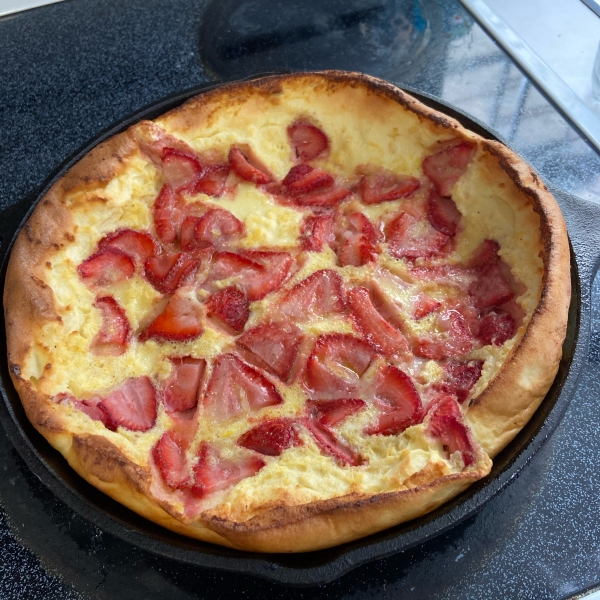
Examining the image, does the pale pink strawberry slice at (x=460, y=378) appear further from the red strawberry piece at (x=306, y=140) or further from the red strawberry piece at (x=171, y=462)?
the red strawberry piece at (x=306, y=140)

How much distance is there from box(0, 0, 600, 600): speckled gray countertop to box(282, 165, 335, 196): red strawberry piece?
0.92 meters

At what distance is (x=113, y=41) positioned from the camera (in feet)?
10.7

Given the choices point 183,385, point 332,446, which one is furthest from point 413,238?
point 183,385

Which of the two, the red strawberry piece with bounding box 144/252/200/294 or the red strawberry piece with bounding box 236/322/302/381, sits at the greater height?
the red strawberry piece with bounding box 144/252/200/294

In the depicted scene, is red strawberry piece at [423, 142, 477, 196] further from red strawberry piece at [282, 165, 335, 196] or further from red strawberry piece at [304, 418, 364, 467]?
red strawberry piece at [304, 418, 364, 467]

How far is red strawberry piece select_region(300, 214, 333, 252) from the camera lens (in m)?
2.16

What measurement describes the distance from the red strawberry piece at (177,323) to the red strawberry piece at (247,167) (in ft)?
1.87

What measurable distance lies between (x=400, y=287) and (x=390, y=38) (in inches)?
64.7

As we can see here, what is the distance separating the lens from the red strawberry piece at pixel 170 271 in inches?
83.0

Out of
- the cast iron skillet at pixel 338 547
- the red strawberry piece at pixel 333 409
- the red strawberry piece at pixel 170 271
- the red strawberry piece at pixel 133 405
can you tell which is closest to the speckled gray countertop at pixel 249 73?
the cast iron skillet at pixel 338 547

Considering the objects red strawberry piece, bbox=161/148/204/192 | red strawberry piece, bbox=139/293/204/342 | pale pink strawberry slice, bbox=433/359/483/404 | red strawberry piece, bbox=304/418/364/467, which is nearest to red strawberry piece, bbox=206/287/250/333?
red strawberry piece, bbox=139/293/204/342

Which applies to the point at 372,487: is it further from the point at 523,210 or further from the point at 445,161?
the point at 445,161

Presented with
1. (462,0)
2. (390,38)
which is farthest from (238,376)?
(462,0)

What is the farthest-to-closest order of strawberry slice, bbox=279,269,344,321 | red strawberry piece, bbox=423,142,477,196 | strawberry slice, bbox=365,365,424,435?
red strawberry piece, bbox=423,142,477,196
strawberry slice, bbox=279,269,344,321
strawberry slice, bbox=365,365,424,435
